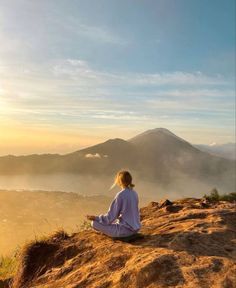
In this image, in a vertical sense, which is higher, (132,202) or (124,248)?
(132,202)

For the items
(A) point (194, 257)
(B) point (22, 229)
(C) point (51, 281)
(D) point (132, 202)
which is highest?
(D) point (132, 202)

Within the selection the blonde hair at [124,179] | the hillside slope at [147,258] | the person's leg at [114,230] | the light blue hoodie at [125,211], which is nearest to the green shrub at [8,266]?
the hillside slope at [147,258]

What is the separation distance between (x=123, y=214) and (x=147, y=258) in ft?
7.80

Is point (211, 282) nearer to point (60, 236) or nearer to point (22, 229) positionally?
point (60, 236)

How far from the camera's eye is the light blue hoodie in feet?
37.6

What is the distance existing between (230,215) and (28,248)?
265 inches

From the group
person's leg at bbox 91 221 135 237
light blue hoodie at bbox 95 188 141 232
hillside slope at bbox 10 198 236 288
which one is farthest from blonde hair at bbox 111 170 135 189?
hillside slope at bbox 10 198 236 288

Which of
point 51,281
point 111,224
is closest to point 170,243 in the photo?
point 111,224

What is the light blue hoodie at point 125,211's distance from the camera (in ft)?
37.6

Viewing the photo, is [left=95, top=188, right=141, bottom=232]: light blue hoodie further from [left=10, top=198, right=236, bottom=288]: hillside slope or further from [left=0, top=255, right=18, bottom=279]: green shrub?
[left=0, top=255, right=18, bottom=279]: green shrub

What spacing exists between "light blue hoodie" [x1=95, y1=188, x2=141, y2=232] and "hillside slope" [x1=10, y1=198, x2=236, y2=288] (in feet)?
1.58

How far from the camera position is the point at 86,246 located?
37.4 ft

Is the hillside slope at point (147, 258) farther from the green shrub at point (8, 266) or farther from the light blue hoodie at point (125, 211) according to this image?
the green shrub at point (8, 266)

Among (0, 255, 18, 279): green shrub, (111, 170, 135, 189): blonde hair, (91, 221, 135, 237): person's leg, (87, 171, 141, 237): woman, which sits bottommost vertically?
(0, 255, 18, 279): green shrub
